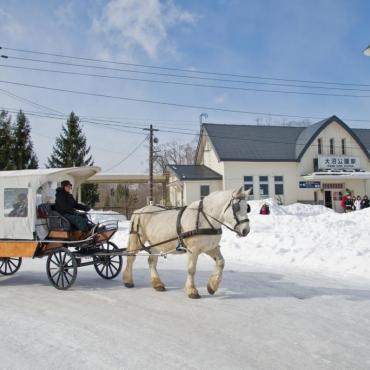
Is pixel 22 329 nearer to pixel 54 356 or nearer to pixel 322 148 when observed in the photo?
pixel 54 356

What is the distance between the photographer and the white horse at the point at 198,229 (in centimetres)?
626

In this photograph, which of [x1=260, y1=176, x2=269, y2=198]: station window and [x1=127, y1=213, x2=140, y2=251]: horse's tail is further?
[x1=260, y1=176, x2=269, y2=198]: station window

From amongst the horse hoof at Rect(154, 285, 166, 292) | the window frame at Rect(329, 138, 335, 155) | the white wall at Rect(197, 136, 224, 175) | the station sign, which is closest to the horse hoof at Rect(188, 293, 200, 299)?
Result: the horse hoof at Rect(154, 285, 166, 292)

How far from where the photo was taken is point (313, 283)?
24.7 feet

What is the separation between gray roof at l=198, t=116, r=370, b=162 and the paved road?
23.9m

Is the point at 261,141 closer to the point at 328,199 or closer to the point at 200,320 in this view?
the point at 328,199

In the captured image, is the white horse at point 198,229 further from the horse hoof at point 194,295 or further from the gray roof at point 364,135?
the gray roof at point 364,135

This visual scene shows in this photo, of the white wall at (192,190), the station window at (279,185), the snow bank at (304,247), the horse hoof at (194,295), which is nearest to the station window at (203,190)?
the white wall at (192,190)

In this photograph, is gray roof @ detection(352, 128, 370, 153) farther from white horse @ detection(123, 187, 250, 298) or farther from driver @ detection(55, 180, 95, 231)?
driver @ detection(55, 180, 95, 231)

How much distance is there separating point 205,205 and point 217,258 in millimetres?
968

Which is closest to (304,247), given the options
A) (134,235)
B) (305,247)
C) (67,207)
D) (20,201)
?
(305,247)

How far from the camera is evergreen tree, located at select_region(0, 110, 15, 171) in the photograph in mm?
35013

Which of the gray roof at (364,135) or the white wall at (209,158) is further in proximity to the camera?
the gray roof at (364,135)

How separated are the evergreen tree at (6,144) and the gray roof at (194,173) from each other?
15.9 meters
